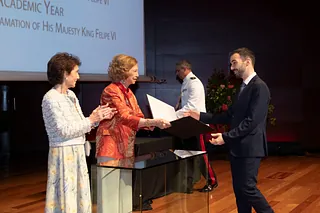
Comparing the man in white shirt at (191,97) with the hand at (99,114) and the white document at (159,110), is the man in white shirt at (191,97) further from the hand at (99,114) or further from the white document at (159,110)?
the hand at (99,114)

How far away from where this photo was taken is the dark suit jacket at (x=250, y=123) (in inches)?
139

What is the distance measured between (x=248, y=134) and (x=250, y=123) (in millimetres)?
94

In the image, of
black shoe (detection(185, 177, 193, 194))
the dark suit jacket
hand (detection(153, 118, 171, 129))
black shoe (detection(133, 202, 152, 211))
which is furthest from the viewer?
black shoe (detection(185, 177, 193, 194))

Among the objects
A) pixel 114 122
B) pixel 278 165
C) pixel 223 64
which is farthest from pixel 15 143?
pixel 114 122

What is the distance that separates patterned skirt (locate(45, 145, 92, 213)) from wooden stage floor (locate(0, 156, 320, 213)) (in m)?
0.64

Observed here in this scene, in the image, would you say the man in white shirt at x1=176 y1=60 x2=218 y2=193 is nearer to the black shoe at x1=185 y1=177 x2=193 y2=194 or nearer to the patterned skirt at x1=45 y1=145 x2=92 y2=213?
the black shoe at x1=185 y1=177 x2=193 y2=194

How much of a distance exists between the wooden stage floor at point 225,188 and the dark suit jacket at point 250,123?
1.46ft

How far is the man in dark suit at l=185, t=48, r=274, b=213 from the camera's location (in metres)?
3.55

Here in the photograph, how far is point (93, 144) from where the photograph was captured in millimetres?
5414

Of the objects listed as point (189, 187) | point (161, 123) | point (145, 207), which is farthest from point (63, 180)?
point (189, 187)

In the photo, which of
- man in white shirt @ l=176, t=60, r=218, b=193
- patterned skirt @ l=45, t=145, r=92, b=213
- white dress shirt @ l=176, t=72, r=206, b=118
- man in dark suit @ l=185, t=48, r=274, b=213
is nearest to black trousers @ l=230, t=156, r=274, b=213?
man in dark suit @ l=185, t=48, r=274, b=213

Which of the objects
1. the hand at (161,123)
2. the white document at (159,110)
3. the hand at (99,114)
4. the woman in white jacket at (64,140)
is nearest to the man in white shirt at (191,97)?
the white document at (159,110)

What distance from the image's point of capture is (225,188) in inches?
237

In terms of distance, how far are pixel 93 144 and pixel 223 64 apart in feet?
13.2
